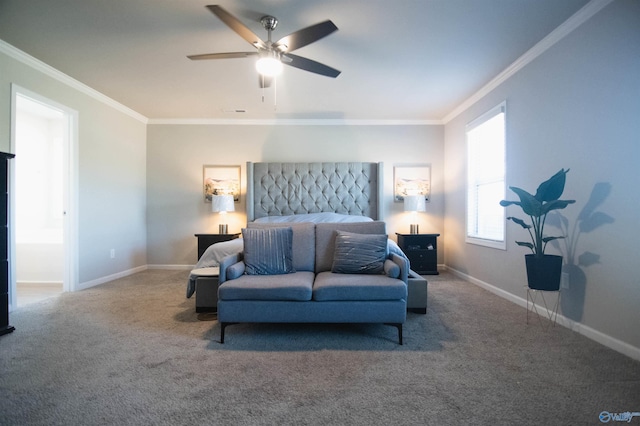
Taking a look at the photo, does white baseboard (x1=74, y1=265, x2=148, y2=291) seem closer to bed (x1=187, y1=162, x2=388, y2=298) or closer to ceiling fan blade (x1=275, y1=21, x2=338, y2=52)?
bed (x1=187, y1=162, x2=388, y2=298)

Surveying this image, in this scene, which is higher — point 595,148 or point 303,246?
point 595,148

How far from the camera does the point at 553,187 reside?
2.46 meters

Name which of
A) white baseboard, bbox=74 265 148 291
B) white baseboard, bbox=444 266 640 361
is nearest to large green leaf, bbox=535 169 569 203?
white baseboard, bbox=444 266 640 361

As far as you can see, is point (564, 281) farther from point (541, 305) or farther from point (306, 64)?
point (306, 64)

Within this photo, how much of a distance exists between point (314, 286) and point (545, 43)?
10.6 feet

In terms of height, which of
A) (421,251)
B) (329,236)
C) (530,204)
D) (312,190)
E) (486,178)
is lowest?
(421,251)

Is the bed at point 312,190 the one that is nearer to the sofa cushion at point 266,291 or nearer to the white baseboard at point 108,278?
the white baseboard at point 108,278

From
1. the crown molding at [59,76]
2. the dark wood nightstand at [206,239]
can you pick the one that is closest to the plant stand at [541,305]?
the dark wood nightstand at [206,239]

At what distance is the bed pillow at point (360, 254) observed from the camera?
272 cm

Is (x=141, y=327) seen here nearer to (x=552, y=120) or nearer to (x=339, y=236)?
(x=339, y=236)

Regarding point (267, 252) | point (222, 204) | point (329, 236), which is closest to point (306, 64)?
point (329, 236)

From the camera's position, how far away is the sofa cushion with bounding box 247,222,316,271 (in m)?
2.99

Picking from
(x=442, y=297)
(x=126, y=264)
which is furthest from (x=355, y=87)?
(x=126, y=264)

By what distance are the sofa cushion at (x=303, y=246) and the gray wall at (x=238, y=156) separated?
2.40 metres
